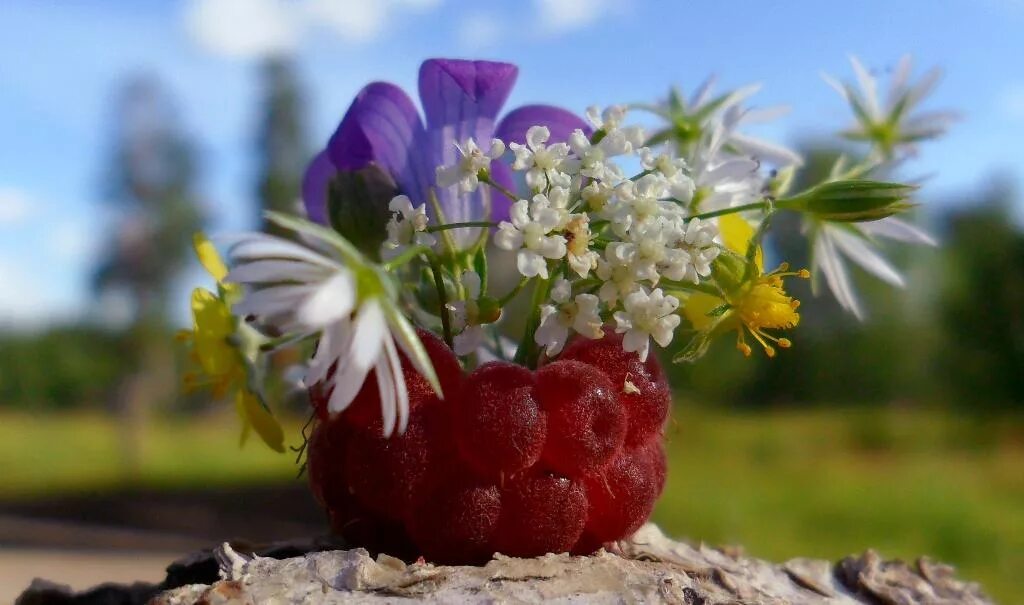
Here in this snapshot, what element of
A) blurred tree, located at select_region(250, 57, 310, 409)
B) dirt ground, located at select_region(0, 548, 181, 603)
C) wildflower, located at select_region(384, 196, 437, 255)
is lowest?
dirt ground, located at select_region(0, 548, 181, 603)

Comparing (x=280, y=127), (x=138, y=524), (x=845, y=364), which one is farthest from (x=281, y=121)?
(x=845, y=364)

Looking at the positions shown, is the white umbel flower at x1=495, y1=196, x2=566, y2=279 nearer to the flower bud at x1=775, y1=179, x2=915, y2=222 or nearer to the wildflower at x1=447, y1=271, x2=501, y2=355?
the wildflower at x1=447, y1=271, x2=501, y2=355

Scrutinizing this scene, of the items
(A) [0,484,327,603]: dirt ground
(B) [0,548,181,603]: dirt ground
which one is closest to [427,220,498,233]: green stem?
(B) [0,548,181,603]: dirt ground

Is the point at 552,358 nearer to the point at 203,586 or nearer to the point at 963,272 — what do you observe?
the point at 203,586

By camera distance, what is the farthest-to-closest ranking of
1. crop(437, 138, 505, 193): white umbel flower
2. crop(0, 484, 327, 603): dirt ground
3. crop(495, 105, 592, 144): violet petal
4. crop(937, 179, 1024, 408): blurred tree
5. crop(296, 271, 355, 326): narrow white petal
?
1. crop(937, 179, 1024, 408): blurred tree
2. crop(0, 484, 327, 603): dirt ground
3. crop(495, 105, 592, 144): violet petal
4. crop(437, 138, 505, 193): white umbel flower
5. crop(296, 271, 355, 326): narrow white petal

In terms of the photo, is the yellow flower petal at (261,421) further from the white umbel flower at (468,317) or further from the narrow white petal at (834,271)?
the narrow white petal at (834,271)

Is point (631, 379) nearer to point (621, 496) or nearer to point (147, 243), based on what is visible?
point (621, 496)

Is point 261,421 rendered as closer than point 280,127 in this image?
Yes

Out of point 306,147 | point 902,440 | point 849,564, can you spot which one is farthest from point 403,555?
point 306,147
